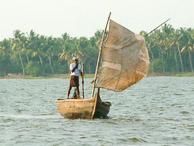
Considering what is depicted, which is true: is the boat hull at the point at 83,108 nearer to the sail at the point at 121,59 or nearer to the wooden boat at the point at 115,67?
the wooden boat at the point at 115,67

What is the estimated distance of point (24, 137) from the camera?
56.5ft

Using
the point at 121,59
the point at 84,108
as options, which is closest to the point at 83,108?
the point at 84,108

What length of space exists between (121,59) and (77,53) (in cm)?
10648

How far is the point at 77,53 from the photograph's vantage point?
12825 cm

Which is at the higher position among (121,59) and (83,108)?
(121,59)

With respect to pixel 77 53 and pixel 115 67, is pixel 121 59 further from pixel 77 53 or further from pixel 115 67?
pixel 77 53

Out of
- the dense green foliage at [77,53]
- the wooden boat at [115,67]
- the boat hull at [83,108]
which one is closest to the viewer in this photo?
the boat hull at [83,108]

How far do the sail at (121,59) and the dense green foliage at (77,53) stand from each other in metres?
101

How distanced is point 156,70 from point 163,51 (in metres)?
5.92

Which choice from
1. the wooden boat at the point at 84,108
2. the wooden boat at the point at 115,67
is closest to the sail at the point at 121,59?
the wooden boat at the point at 115,67

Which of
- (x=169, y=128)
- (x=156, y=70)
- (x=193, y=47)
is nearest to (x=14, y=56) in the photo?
(x=156, y=70)

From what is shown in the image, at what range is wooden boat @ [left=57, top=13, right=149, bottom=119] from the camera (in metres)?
21.7

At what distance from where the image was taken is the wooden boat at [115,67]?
21.7 m

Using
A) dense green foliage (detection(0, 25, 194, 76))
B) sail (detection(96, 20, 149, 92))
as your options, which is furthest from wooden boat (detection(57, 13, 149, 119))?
dense green foliage (detection(0, 25, 194, 76))
